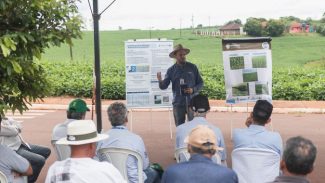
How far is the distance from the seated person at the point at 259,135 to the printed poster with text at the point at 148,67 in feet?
16.9

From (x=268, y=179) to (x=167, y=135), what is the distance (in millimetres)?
7349

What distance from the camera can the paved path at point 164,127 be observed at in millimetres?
9805

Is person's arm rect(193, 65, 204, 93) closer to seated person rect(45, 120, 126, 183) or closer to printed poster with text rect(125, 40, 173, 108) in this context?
printed poster with text rect(125, 40, 173, 108)

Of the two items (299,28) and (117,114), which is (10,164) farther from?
(299,28)

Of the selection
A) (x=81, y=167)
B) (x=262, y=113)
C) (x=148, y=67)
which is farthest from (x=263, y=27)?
(x=81, y=167)

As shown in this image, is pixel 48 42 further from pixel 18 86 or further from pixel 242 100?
pixel 242 100

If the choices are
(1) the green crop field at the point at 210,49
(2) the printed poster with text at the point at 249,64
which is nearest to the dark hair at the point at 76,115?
(2) the printed poster with text at the point at 249,64

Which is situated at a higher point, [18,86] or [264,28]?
[264,28]

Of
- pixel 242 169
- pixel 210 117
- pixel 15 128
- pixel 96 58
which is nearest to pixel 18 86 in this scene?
pixel 15 128

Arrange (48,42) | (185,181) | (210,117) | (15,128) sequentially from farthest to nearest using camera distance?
(210,117)
(15,128)
(48,42)
(185,181)

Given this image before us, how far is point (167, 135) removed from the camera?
12.0 m

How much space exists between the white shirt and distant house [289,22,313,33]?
171 feet

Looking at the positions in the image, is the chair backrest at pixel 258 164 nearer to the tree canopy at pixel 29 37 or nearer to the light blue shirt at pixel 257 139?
the light blue shirt at pixel 257 139

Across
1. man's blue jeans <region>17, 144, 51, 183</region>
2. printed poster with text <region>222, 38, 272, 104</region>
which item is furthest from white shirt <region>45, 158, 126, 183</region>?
printed poster with text <region>222, 38, 272, 104</region>
